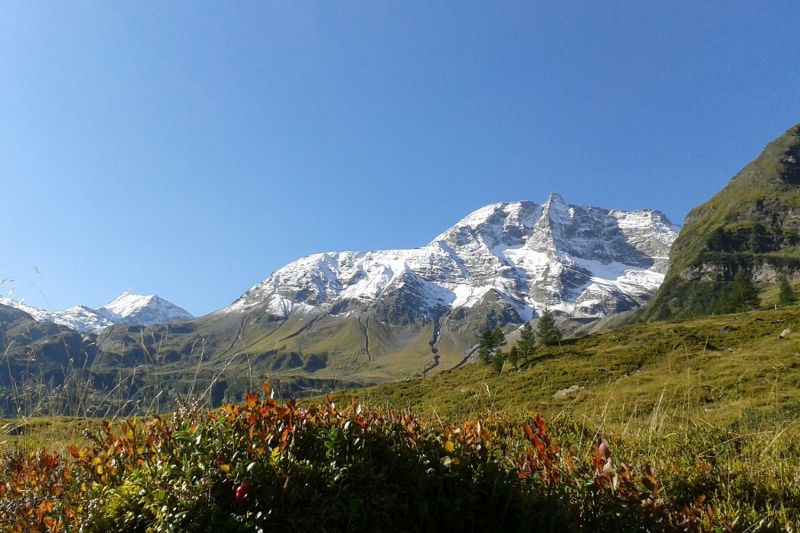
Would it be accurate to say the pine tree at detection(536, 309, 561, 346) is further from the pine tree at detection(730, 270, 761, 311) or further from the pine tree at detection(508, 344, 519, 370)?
the pine tree at detection(730, 270, 761, 311)

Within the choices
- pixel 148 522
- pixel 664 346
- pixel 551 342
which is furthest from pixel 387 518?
pixel 551 342

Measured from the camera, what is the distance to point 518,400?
112ft

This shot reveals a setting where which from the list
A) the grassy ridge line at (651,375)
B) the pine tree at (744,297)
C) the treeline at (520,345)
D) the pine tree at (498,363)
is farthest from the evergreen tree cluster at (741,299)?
the pine tree at (498,363)

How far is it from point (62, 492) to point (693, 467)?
6.23m

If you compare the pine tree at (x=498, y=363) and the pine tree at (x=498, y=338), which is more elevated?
the pine tree at (x=498, y=338)

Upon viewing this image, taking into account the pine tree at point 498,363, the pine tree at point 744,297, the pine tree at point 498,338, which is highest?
the pine tree at point 744,297

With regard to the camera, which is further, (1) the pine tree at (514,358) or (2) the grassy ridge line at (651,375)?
(1) the pine tree at (514,358)

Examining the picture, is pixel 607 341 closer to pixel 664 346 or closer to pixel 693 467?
pixel 664 346

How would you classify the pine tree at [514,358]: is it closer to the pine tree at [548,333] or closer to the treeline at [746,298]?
the pine tree at [548,333]

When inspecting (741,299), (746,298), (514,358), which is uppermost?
(746,298)

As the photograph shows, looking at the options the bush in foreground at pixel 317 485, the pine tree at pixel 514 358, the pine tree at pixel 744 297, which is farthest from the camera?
the pine tree at pixel 744 297

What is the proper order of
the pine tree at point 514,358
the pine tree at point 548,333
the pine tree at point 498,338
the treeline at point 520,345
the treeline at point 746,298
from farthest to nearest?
the treeline at point 746,298, the pine tree at point 498,338, the pine tree at point 548,333, the treeline at point 520,345, the pine tree at point 514,358

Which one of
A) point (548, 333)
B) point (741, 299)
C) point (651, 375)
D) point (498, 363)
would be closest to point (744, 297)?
point (741, 299)

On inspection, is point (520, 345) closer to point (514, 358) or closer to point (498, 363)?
point (514, 358)
